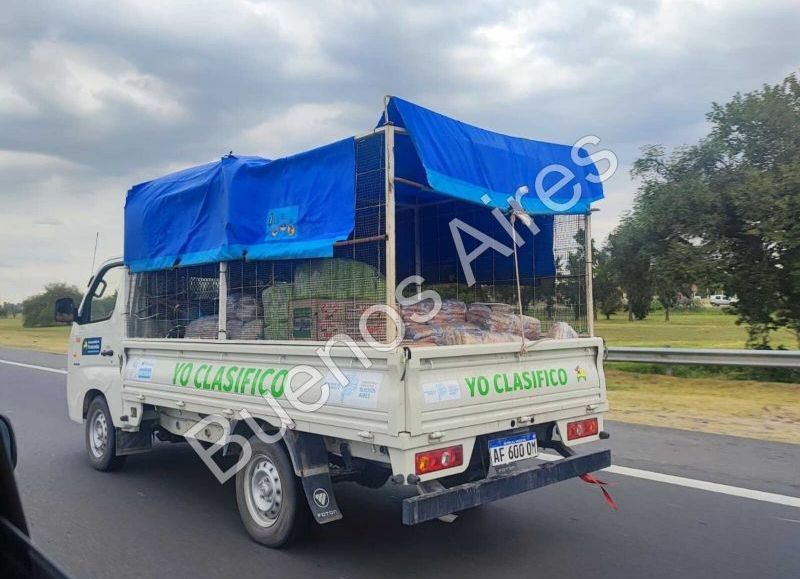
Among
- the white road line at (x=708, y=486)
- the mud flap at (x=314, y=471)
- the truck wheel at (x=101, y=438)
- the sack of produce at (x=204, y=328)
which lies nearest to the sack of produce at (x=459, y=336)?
the mud flap at (x=314, y=471)

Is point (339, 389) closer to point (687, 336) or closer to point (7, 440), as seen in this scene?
point (7, 440)

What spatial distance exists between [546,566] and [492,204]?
249 cm

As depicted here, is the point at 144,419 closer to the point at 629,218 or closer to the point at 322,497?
the point at 322,497

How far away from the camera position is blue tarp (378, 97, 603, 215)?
14.5 feet

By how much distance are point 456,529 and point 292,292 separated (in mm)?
2155

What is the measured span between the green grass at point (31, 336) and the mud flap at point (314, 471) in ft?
84.1

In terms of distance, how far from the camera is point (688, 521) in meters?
4.97

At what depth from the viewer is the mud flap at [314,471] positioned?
13.7 feet

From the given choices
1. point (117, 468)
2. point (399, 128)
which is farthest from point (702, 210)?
point (117, 468)

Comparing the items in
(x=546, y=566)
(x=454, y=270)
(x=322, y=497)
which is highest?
(x=454, y=270)

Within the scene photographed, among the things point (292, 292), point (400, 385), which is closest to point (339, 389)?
point (400, 385)

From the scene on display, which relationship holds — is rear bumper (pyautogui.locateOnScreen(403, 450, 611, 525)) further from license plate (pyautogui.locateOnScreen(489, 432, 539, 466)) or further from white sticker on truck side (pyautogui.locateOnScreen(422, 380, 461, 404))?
white sticker on truck side (pyautogui.locateOnScreen(422, 380, 461, 404))

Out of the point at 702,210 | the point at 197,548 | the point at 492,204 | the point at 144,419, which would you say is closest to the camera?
the point at 197,548

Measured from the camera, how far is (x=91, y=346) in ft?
22.5
